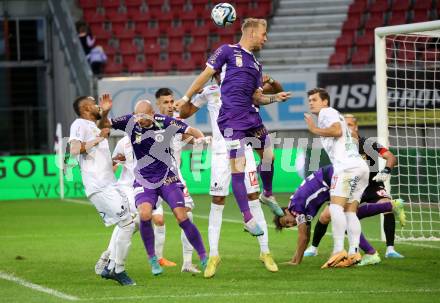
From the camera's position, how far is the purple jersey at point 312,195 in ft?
40.0

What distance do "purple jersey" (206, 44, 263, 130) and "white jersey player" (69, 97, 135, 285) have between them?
1281mm

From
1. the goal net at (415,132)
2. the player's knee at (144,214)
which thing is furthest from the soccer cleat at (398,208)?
the player's knee at (144,214)

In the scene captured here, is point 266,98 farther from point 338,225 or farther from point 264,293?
point 264,293

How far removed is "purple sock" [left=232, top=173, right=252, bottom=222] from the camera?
35.9ft

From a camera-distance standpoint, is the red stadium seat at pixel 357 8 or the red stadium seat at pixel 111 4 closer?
the red stadium seat at pixel 357 8

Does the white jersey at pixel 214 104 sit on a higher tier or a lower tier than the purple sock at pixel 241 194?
higher

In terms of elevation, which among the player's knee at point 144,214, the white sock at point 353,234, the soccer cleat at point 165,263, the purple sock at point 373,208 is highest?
the player's knee at point 144,214

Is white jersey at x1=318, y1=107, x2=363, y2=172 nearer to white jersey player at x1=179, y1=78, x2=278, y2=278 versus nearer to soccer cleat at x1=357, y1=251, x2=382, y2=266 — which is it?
white jersey player at x1=179, y1=78, x2=278, y2=278

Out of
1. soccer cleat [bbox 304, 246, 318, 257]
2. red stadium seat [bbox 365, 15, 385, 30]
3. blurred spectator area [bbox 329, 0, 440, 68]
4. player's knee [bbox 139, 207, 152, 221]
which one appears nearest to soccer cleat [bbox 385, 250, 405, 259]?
soccer cleat [bbox 304, 246, 318, 257]

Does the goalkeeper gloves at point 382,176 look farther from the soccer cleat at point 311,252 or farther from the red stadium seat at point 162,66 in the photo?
the red stadium seat at point 162,66

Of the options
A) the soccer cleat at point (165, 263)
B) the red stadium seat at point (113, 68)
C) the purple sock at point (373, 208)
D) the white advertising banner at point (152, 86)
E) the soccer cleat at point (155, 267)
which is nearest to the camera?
the soccer cleat at point (155, 267)

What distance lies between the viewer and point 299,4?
95.9 ft

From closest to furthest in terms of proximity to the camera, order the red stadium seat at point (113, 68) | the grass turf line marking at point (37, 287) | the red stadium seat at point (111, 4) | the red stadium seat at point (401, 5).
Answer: the grass turf line marking at point (37, 287), the red stadium seat at point (113, 68), the red stadium seat at point (401, 5), the red stadium seat at point (111, 4)

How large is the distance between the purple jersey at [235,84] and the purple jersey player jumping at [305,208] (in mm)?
1579
